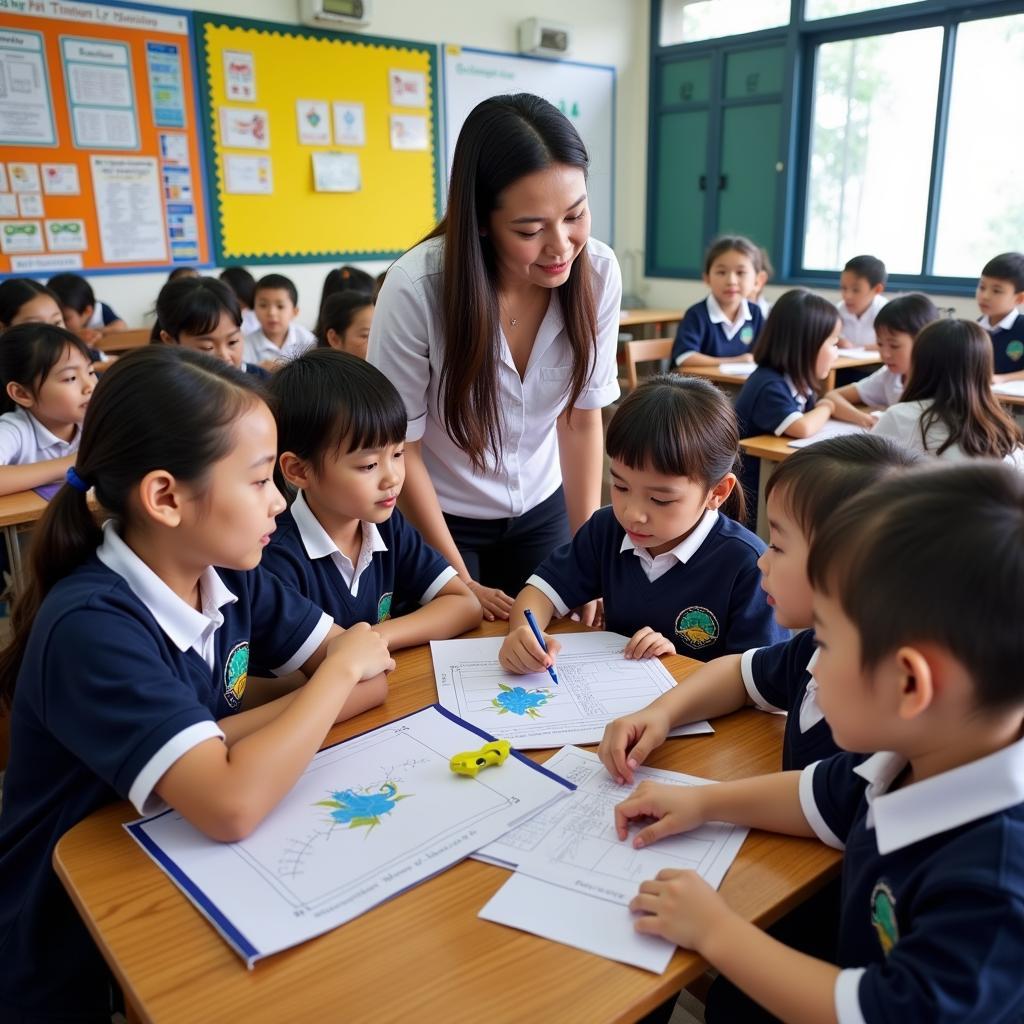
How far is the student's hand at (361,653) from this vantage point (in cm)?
108

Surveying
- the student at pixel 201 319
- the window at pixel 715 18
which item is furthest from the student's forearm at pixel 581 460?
the window at pixel 715 18

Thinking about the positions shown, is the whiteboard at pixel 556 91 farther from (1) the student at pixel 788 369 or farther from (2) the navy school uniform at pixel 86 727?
(2) the navy school uniform at pixel 86 727

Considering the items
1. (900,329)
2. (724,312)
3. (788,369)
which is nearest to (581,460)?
(788,369)

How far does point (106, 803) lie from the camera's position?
3.14 ft

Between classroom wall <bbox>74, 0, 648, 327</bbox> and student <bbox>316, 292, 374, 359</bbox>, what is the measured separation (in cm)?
220

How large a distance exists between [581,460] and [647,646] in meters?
0.65

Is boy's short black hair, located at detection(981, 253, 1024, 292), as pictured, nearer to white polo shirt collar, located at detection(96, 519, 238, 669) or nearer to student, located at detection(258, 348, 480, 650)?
student, located at detection(258, 348, 480, 650)

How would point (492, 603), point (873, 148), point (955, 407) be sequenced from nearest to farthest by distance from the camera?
point (492, 603)
point (955, 407)
point (873, 148)

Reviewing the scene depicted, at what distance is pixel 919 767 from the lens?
0.76 m

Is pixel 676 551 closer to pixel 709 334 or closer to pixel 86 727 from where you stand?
pixel 86 727

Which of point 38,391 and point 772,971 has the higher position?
point 38,391

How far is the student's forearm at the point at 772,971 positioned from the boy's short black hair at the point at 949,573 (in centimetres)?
24

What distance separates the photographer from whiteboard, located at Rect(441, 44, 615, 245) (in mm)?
5633

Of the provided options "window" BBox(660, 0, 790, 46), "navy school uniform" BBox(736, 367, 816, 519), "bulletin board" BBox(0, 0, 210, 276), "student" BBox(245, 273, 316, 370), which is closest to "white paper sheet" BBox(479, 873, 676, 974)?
"navy school uniform" BBox(736, 367, 816, 519)
